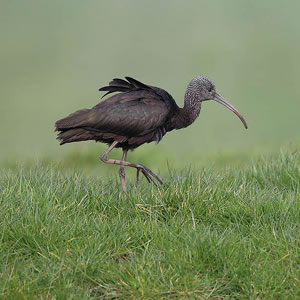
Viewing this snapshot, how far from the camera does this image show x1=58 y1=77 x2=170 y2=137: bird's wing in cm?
616

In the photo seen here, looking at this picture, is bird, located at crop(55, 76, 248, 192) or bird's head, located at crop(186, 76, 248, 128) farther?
bird's head, located at crop(186, 76, 248, 128)

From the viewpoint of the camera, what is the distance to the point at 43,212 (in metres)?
5.12

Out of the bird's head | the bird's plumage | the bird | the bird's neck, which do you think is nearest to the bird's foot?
the bird

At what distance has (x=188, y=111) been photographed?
6.79m

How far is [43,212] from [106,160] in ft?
4.76

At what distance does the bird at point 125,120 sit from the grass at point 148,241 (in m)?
0.54

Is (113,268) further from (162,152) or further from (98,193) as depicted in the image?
(162,152)

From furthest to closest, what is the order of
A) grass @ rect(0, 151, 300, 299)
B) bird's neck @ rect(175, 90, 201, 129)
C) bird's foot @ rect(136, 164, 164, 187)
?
bird's neck @ rect(175, 90, 201, 129), bird's foot @ rect(136, 164, 164, 187), grass @ rect(0, 151, 300, 299)

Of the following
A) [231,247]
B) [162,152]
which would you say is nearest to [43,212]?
[231,247]

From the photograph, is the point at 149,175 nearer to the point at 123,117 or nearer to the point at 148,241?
the point at 123,117

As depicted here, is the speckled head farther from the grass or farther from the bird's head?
the grass

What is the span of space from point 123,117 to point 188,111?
3.28 feet

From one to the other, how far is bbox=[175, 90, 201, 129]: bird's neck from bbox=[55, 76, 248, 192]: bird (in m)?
0.09

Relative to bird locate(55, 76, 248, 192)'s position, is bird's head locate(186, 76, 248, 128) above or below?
above
